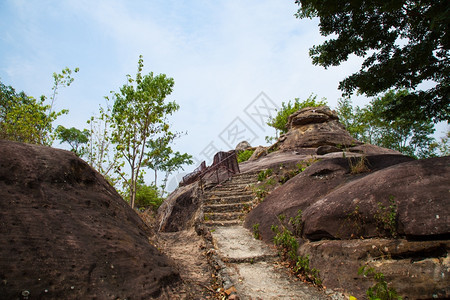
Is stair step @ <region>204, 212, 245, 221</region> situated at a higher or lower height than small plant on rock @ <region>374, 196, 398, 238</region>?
higher

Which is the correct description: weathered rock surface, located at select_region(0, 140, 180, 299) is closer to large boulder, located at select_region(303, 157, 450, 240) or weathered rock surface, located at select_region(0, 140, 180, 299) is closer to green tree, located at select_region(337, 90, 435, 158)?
large boulder, located at select_region(303, 157, 450, 240)

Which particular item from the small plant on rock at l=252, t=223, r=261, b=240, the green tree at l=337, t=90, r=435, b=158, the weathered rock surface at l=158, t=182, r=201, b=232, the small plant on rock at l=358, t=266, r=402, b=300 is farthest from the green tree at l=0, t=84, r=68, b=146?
the green tree at l=337, t=90, r=435, b=158

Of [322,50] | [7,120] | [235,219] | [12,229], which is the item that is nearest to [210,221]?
[235,219]

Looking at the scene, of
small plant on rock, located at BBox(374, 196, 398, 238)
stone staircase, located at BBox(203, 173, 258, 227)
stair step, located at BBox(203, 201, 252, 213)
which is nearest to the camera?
small plant on rock, located at BBox(374, 196, 398, 238)

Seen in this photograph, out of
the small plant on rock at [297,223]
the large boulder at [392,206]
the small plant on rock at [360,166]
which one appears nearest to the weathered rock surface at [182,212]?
the small plant on rock at [297,223]

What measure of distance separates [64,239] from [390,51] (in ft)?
27.8

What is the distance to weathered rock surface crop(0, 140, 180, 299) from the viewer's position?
208cm

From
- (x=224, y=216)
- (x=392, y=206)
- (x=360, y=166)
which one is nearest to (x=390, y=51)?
(x=360, y=166)

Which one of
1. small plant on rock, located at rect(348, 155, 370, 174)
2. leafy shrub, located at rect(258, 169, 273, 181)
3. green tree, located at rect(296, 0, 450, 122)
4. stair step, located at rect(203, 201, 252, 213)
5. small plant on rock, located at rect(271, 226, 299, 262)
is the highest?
green tree, located at rect(296, 0, 450, 122)

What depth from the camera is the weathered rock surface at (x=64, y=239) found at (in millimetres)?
2080

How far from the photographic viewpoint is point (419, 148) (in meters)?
29.2

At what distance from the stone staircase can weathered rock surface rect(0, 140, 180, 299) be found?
4.06 meters

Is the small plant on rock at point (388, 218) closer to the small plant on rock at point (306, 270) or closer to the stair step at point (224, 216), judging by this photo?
the small plant on rock at point (306, 270)

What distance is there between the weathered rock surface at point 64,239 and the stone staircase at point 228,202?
4065 millimetres
